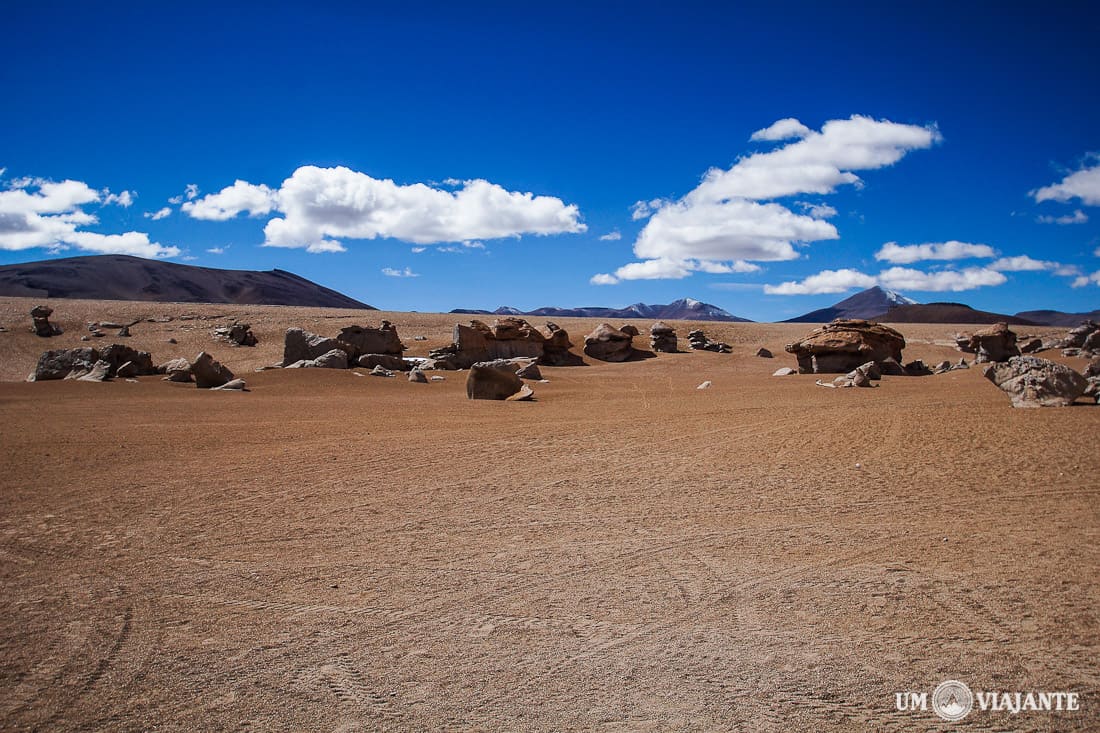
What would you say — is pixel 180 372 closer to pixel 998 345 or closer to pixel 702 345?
pixel 702 345

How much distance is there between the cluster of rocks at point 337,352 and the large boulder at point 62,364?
5470 mm

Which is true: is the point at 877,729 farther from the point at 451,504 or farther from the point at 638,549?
the point at 451,504

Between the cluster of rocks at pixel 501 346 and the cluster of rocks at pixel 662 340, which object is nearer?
the cluster of rocks at pixel 501 346

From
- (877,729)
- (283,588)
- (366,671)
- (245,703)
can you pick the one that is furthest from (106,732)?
(877,729)

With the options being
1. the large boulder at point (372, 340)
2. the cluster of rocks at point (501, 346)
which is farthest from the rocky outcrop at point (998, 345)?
the large boulder at point (372, 340)

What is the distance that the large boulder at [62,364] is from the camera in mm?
19125

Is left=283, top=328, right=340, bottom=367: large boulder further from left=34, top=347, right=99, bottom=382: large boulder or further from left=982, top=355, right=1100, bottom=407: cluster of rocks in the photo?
left=982, top=355, right=1100, bottom=407: cluster of rocks

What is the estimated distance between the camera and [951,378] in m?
20.0

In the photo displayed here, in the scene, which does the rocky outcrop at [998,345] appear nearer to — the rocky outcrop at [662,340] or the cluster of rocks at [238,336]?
the rocky outcrop at [662,340]

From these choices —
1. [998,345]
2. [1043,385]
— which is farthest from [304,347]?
[998,345]

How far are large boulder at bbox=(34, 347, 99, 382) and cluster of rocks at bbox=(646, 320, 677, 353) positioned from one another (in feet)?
81.2

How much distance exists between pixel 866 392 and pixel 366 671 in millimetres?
16067

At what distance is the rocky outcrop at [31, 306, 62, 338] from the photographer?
111ft

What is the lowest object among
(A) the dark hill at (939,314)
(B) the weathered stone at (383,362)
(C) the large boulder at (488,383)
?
(C) the large boulder at (488,383)
